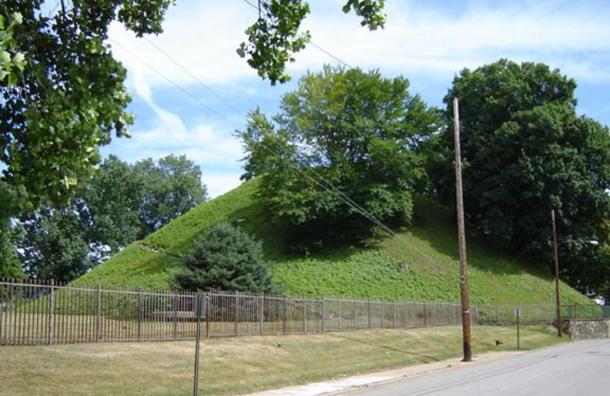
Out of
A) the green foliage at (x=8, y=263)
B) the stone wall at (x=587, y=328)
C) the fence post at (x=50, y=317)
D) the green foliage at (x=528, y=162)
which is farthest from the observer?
the green foliage at (x=8, y=263)

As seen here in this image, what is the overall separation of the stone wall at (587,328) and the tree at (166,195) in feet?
196


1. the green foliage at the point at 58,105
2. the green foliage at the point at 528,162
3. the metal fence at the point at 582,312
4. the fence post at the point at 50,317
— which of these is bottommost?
the metal fence at the point at 582,312

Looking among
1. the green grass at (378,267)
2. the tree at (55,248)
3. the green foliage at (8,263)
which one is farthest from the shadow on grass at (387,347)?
the tree at (55,248)

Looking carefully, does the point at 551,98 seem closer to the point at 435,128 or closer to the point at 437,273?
the point at 435,128

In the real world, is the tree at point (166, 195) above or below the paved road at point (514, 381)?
above

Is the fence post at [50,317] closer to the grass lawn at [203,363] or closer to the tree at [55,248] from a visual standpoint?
the grass lawn at [203,363]

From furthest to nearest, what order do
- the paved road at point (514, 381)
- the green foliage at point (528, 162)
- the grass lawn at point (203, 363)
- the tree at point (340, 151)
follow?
1. the green foliage at point (528, 162)
2. the tree at point (340, 151)
3. the paved road at point (514, 381)
4. the grass lawn at point (203, 363)

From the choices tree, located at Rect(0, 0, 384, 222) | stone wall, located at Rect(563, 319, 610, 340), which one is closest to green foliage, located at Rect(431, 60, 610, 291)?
stone wall, located at Rect(563, 319, 610, 340)

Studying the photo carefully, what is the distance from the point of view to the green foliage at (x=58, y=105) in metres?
7.25

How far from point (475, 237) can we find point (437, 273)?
12.2m

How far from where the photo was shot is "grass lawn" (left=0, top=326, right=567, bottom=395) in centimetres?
1421

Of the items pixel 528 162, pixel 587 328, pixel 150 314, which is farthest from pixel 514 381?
pixel 528 162

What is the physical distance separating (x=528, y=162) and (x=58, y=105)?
2128 inches

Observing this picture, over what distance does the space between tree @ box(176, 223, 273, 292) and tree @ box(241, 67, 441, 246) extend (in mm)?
18974
